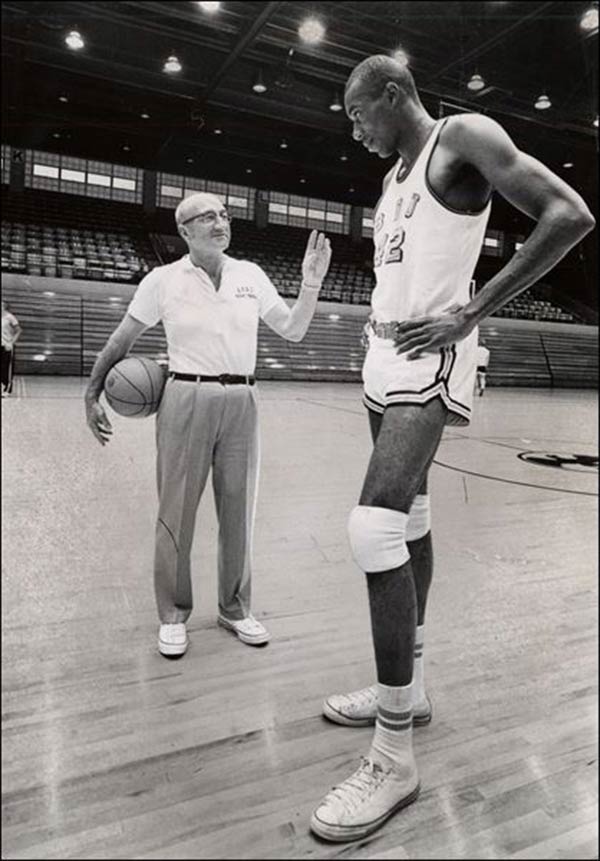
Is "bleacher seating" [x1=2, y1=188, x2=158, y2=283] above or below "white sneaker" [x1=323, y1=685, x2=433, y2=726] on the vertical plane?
above

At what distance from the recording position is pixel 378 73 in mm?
908

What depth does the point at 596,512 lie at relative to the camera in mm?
830

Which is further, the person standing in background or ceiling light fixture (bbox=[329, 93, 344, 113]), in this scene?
ceiling light fixture (bbox=[329, 93, 344, 113])

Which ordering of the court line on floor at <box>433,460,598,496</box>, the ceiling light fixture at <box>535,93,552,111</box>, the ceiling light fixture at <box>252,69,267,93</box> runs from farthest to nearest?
1. the court line on floor at <box>433,460,598,496</box>
2. the ceiling light fixture at <box>252,69,267,93</box>
3. the ceiling light fixture at <box>535,93,552,111</box>

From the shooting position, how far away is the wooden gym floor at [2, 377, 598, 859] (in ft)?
2.75

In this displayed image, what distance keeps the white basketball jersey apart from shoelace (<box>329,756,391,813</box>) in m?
0.72

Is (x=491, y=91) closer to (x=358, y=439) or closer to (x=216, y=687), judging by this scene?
(x=216, y=687)

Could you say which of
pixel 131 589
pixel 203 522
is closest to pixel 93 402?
pixel 131 589

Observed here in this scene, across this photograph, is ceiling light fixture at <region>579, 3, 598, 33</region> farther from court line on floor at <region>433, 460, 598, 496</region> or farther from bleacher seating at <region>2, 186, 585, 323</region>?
court line on floor at <region>433, 460, 598, 496</region>

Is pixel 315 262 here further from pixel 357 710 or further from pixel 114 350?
pixel 357 710

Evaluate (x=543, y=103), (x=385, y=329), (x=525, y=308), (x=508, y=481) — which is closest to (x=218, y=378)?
(x=385, y=329)

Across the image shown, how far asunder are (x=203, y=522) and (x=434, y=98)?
1430 mm

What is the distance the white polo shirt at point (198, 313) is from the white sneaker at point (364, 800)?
86 centimetres

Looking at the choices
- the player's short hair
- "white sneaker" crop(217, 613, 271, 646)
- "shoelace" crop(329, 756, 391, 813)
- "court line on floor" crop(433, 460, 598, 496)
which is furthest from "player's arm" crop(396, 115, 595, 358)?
"court line on floor" crop(433, 460, 598, 496)
